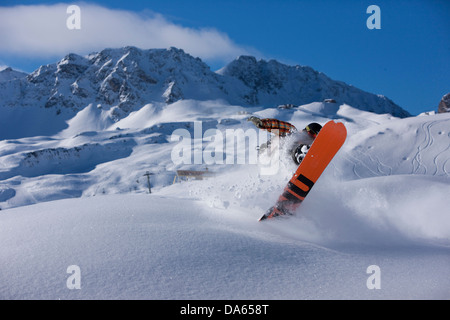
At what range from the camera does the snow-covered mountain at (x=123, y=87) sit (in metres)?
107

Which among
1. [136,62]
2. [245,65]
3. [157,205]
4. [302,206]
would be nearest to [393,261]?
[302,206]

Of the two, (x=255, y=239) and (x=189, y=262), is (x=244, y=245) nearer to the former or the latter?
(x=255, y=239)

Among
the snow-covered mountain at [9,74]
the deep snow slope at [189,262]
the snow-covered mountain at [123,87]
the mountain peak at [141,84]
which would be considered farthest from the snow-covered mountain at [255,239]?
the snow-covered mountain at [9,74]

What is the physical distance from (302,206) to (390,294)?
2.29 metres

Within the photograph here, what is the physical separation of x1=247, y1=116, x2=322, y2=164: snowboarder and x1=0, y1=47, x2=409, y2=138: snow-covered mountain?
345 ft

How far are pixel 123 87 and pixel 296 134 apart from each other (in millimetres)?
123109

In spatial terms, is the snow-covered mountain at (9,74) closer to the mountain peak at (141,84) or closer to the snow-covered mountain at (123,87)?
the snow-covered mountain at (123,87)

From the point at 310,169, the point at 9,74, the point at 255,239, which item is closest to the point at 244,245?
the point at 255,239

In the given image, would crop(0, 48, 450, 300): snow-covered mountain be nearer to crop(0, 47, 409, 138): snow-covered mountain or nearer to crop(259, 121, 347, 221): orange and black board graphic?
crop(259, 121, 347, 221): orange and black board graphic

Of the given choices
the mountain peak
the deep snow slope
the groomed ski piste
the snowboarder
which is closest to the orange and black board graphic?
the groomed ski piste

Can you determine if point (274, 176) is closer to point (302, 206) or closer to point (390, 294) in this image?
point (302, 206)

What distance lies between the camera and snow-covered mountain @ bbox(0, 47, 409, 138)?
4203 inches

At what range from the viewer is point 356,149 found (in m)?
12.4
